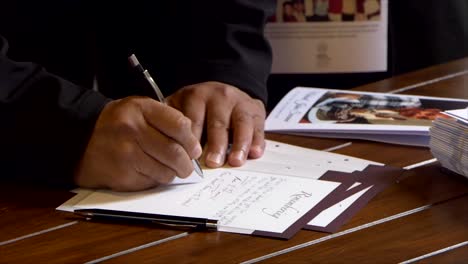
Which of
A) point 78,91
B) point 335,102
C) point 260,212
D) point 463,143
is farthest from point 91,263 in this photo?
point 335,102

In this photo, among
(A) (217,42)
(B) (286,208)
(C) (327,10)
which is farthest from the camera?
(C) (327,10)

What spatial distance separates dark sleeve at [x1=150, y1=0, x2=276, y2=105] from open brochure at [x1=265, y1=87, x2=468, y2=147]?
0.08 meters

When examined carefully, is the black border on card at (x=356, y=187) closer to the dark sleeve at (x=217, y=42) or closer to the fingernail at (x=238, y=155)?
the fingernail at (x=238, y=155)

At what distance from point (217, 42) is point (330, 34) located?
1.30ft

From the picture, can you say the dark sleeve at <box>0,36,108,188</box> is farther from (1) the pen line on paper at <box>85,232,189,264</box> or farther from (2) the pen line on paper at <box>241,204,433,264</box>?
(2) the pen line on paper at <box>241,204,433,264</box>

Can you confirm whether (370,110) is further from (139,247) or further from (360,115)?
(139,247)

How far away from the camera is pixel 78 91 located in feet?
4.33

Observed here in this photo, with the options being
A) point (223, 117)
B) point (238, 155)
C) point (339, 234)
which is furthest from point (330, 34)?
point (339, 234)

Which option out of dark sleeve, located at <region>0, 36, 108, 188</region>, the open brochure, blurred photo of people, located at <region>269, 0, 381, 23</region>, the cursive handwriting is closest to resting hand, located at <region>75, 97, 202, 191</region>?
dark sleeve, located at <region>0, 36, 108, 188</region>

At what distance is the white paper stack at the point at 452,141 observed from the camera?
1223mm

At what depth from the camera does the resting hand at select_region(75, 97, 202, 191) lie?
4.03ft

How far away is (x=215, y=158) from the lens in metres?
1.34

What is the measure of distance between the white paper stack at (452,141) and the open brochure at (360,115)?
5 cm

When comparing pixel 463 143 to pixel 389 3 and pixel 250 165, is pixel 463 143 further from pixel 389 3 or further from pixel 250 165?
pixel 389 3
